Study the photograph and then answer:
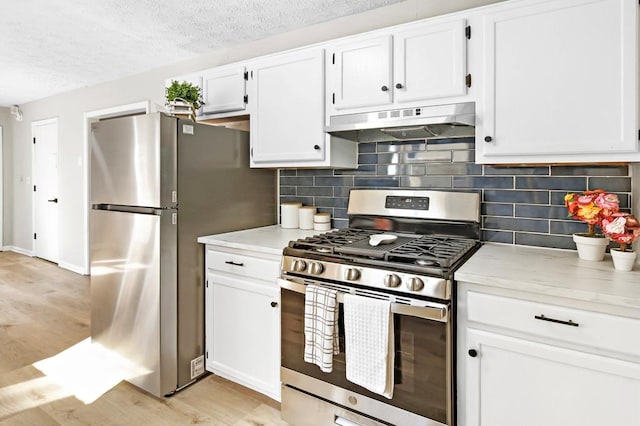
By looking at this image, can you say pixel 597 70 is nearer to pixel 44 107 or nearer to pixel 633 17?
pixel 633 17

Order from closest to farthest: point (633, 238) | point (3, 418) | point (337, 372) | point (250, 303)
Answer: point (633, 238) → point (337, 372) → point (3, 418) → point (250, 303)

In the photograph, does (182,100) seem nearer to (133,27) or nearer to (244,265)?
(133,27)

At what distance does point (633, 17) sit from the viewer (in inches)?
58.1

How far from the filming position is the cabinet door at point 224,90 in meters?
2.62

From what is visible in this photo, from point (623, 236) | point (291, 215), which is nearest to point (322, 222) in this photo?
point (291, 215)

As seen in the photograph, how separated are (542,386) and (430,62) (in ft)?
4.95

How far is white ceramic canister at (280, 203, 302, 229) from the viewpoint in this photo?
2691mm

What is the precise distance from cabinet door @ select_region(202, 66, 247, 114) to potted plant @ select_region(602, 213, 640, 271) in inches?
85.5

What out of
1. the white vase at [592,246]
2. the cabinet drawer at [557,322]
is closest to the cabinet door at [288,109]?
the cabinet drawer at [557,322]

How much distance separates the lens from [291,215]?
2695 mm

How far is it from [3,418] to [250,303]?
1398 millimetres

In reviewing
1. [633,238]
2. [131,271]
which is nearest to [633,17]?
[633,238]

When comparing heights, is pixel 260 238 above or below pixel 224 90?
below

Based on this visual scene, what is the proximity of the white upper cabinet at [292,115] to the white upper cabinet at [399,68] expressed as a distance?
0.12 meters
